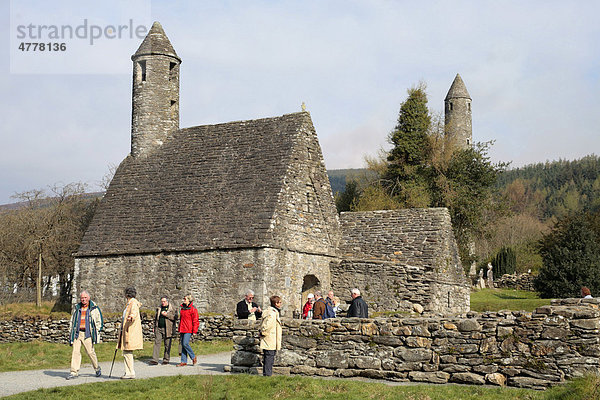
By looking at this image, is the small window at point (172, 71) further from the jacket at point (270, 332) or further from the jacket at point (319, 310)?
the jacket at point (270, 332)

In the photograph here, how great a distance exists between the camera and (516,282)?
4694cm

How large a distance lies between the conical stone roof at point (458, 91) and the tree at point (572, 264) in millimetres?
33000

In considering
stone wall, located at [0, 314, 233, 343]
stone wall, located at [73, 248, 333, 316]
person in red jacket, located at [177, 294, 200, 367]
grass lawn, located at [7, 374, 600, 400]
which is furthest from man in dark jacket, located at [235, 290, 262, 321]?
stone wall, located at [0, 314, 233, 343]

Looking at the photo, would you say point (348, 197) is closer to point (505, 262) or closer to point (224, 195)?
point (505, 262)

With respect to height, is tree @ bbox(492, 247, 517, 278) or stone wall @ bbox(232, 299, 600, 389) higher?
tree @ bbox(492, 247, 517, 278)

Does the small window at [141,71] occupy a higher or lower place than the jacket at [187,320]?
higher

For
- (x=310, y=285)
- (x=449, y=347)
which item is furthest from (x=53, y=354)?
(x=449, y=347)

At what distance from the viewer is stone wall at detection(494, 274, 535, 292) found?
45.8 m

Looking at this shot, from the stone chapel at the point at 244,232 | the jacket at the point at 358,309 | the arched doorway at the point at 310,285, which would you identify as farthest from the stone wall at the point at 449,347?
the arched doorway at the point at 310,285

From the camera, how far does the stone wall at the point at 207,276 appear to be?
22719mm

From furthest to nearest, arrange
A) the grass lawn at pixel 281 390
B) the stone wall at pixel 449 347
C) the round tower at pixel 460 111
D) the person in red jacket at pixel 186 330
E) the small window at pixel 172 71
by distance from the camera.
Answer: the round tower at pixel 460 111 < the small window at pixel 172 71 < the person in red jacket at pixel 186 330 < the stone wall at pixel 449 347 < the grass lawn at pixel 281 390

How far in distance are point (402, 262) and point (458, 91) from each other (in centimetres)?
4511

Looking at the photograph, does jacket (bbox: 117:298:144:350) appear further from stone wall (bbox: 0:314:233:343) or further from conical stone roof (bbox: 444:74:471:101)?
conical stone roof (bbox: 444:74:471:101)

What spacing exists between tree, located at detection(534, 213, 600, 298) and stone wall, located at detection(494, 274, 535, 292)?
1032 centimetres
